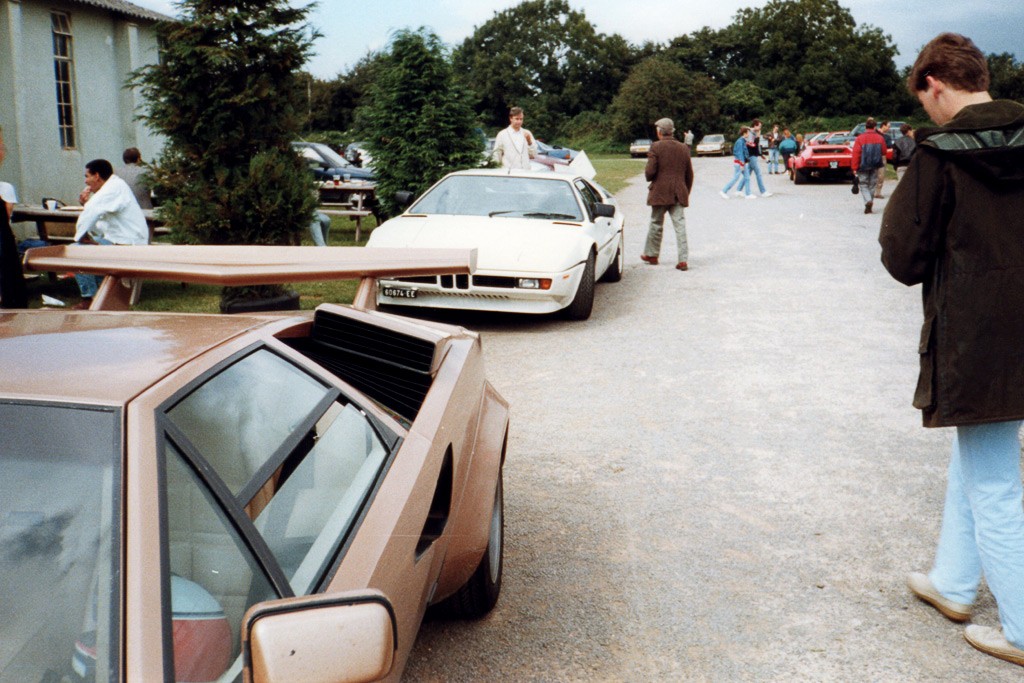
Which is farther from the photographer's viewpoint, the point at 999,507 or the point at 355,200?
the point at 355,200

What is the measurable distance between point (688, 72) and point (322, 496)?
3723 inches

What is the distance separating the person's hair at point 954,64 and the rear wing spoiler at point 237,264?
1.69 m

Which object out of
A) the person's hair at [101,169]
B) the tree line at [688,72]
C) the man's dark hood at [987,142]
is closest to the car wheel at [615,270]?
the person's hair at [101,169]

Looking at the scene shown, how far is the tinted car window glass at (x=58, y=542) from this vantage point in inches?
63.8

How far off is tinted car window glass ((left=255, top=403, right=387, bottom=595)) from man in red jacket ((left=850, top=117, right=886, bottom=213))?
19440 mm

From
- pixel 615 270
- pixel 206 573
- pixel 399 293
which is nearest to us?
pixel 206 573

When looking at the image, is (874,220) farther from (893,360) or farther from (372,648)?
(372,648)

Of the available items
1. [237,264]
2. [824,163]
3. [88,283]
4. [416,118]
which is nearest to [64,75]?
[416,118]

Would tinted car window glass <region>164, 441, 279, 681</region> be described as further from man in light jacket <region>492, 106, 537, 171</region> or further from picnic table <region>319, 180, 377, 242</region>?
picnic table <region>319, 180, 377, 242</region>

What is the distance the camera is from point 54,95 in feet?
59.5

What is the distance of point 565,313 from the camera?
31.9 ft

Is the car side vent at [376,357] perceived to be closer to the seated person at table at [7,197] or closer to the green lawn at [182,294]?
the seated person at table at [7,197]

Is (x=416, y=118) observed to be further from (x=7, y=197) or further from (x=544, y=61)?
(x=544, y=61)

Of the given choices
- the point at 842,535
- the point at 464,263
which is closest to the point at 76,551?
the point at 464,263
